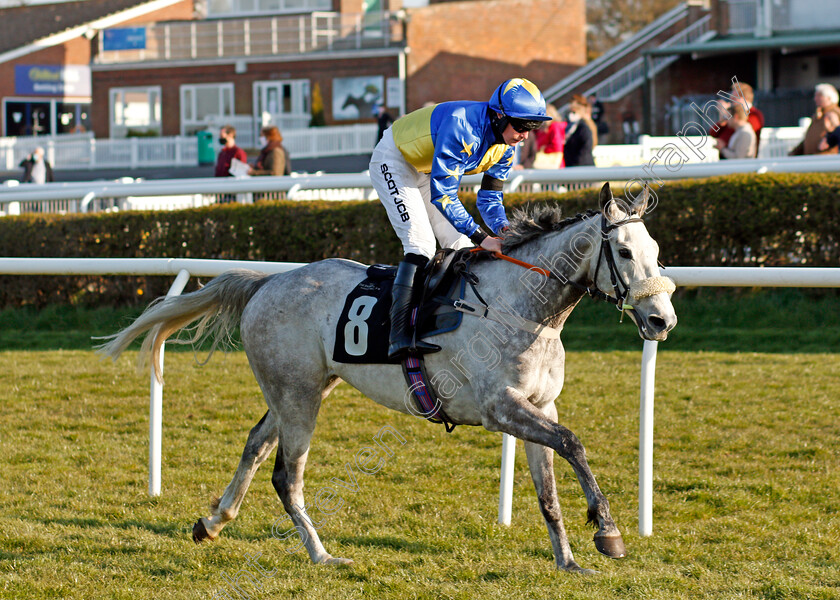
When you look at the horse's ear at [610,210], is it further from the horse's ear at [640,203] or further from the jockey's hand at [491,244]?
the jockey's hand at [491,244]

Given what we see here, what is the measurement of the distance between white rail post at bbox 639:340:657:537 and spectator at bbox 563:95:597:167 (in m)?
5.50

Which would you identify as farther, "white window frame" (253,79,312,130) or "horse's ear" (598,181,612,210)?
"white window frame" (253,79,312,130)

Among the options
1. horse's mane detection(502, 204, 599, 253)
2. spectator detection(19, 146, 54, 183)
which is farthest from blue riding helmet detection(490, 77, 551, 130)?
spectator detection(19, 146, 54, 183)

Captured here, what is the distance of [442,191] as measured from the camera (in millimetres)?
3977

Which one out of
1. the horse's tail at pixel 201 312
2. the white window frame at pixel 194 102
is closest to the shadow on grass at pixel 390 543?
the horse's tail at pixel 201 312

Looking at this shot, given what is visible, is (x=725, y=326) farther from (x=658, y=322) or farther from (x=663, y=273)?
(x=658, y=322)

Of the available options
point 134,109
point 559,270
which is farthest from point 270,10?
point 559,270

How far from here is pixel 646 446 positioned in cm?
442

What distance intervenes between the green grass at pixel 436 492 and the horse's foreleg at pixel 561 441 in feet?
0.80

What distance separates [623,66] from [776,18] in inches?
175

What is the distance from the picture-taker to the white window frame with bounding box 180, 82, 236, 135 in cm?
3209

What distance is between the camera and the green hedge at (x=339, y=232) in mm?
7738

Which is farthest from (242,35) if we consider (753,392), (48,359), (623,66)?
(753,392)

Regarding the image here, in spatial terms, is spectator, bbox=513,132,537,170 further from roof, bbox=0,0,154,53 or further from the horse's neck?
roof, bbox=0,0,154,53
